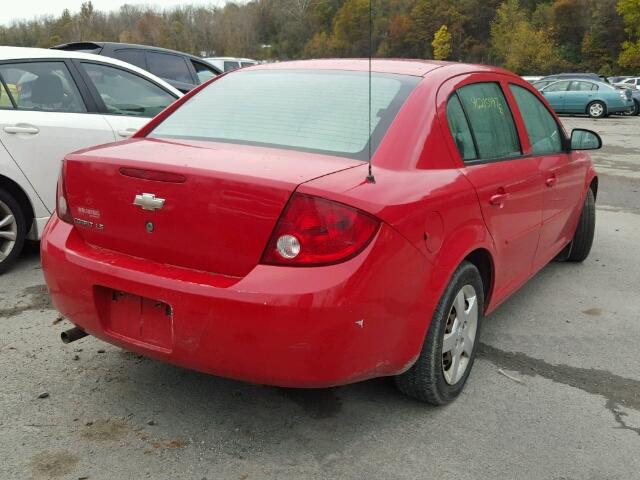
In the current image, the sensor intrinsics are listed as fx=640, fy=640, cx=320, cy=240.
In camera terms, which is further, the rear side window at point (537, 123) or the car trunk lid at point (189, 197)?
the rear side window at point (537, 123)

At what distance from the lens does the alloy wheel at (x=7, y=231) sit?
4547mm

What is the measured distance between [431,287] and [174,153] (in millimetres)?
1189

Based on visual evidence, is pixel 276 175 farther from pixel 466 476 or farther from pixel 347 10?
pixel 347 10

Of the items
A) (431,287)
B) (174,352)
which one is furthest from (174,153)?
(431,287)

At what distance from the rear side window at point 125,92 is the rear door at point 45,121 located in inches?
8.1

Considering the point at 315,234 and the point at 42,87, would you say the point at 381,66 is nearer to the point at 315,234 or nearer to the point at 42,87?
the point at 315,234

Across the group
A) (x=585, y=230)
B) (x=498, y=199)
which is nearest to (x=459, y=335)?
(x=498, y=199)

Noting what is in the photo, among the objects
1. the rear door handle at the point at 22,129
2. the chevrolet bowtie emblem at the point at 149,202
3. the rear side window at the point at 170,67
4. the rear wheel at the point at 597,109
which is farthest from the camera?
the rear wheel at the point at 597,109

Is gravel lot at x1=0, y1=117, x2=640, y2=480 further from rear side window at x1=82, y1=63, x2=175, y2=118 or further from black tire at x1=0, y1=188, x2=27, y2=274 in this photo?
rear side window at x1=82, y1=63, x2=175, y2=118

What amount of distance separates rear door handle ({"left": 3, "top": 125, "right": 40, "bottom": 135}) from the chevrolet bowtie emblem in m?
2.55

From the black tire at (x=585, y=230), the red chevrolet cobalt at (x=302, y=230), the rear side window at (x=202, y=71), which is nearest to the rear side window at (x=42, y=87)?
the red chevrolet cobalt at (x=302, y=230)

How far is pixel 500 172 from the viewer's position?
3.26 metres

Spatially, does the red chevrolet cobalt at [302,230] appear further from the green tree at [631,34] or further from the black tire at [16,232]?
the green tree at [631,34]

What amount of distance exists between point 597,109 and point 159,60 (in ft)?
65.1
